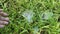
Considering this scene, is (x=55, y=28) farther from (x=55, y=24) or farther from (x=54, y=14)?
(x=54, y=14)

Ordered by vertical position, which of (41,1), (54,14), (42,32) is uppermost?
(41,1)

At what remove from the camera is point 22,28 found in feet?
5.12

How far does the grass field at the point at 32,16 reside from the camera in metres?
1.56

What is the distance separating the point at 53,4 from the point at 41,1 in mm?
106

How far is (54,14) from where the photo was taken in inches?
64.2


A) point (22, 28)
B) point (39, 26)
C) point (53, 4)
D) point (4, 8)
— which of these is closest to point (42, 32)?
point (39, 26)

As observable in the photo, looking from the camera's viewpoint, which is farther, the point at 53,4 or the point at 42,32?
the point at 53,4

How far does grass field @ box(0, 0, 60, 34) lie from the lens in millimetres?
1562

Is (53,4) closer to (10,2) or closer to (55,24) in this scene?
(55,24)

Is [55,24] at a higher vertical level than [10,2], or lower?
lower

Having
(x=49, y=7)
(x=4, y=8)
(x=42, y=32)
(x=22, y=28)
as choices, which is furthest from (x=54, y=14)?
(x=4, y=8)

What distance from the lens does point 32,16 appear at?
63.8 inches

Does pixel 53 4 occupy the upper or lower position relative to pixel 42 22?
upper

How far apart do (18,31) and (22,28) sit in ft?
0.14
